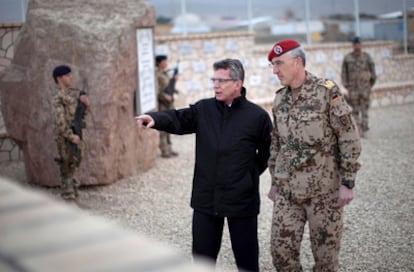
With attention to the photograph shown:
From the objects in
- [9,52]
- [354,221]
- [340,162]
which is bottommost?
[354,221]

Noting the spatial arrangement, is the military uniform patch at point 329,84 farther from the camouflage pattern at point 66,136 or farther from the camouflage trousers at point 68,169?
the camouflage trousers at point 68,169

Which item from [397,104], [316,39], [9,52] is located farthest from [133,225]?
[316,39]

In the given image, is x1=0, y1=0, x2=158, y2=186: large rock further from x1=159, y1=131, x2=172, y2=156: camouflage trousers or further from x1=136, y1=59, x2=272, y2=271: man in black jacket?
x1=136, y1=59, x2=272, y2=271: man in black jacket

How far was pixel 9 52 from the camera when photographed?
419 inches

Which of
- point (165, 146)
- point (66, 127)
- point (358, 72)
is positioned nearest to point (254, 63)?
point (358, 72)

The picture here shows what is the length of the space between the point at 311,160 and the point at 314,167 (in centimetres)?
5

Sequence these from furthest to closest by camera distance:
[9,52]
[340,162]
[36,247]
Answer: [9,52], [340,162], [36,247]

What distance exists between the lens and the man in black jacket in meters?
4.20

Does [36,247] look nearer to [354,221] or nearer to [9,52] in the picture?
[354,221]

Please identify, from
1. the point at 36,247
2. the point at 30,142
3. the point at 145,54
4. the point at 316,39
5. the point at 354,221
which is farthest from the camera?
the point at 316,39

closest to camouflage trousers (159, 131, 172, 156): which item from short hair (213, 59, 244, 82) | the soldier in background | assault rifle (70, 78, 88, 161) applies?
the soldier in background

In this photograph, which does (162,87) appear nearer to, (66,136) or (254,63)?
(66,136)

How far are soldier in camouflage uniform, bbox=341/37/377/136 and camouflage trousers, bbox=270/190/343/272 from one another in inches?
304

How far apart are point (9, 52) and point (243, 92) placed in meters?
7.21
